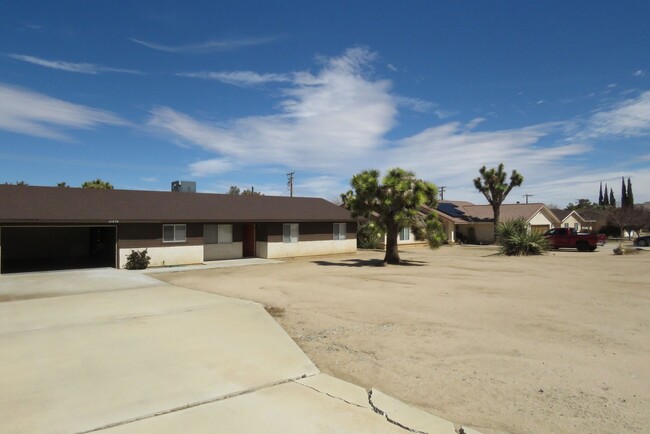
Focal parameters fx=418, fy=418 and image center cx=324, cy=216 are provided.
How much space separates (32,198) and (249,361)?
21417 millimetres

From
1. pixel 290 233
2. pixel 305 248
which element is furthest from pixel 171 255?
pixel 305 248

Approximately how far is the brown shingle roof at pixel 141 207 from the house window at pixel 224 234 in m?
1.02

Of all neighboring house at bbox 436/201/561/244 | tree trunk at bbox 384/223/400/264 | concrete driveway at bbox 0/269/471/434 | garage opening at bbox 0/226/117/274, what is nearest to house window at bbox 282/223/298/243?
tree trunk at bbox 384/223/400/264

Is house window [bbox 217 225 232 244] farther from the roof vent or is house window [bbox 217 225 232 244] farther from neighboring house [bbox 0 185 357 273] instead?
the roof vent

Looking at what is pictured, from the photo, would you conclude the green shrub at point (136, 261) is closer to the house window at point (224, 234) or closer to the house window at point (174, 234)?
the house window at point (174, 234)

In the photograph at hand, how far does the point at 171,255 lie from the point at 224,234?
4.14 metres

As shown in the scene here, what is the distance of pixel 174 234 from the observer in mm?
24531

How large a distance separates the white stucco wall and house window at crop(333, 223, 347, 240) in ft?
35.8

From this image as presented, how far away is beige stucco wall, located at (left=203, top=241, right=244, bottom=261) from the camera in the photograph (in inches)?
1054

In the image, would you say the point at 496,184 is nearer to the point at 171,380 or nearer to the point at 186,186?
the point at 186,186

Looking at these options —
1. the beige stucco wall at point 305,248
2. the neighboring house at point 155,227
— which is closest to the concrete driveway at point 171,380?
the neighboring house at point 155,227

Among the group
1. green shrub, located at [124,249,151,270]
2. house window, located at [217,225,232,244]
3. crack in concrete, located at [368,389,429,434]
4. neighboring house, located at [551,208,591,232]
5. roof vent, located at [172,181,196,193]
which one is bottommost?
crack in concrete, located at [368,389,429,434]

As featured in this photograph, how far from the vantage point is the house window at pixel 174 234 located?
24.2 metres

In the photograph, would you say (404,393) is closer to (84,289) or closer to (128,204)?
(84,289)
